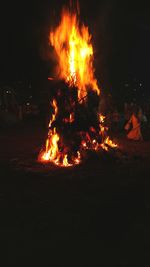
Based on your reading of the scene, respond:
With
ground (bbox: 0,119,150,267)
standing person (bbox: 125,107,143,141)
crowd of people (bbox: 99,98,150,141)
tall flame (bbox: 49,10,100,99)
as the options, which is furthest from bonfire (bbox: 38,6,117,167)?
crowd of people (bbox: 99,98,150,141)

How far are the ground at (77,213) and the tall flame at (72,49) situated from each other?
3.07 meters

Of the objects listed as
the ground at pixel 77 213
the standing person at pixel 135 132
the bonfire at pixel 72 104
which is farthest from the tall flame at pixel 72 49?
the standing person at pixel 135 132

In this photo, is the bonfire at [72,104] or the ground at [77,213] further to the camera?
the bonfire at [72,104]

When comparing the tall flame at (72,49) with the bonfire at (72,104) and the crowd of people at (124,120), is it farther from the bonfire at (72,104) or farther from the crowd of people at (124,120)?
the crowd of people at (124,120)

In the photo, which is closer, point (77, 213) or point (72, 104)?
point (77, 213)

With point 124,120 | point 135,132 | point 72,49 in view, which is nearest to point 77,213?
point 72,49

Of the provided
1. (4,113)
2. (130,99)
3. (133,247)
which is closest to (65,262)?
(133,247)

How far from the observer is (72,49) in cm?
1454

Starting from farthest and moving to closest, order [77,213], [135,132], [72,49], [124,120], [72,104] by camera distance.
A: 1. [124,120]
2. [135,132]
3. [72,49]
4. [72,104]
5. [77,213]

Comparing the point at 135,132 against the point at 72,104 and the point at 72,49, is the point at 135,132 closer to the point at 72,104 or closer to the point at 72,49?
the point at 72,104

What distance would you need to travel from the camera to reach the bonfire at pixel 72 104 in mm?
13742

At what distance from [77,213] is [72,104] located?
22.1 feet

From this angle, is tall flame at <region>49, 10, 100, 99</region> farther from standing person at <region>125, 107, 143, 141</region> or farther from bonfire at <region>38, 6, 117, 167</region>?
standing person at <region>125, 107, 143, 141</region>

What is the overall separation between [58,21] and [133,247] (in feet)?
32.6
